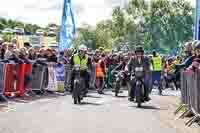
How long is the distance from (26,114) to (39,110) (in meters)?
1.30

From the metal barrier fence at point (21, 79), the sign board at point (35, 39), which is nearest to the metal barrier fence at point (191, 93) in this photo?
the metal barrier fence at point (21, 79)

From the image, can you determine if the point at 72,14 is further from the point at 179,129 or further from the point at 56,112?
the point at 179,129

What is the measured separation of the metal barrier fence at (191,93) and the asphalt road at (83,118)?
1.53 ft

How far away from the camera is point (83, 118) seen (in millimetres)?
15055

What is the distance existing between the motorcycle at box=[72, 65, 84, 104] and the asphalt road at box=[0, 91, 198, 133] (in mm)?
410

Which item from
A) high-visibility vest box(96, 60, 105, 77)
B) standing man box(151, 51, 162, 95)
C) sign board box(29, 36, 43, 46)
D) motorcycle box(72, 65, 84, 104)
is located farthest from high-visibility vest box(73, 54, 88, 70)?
sign board box(29, 36, 43, 46)

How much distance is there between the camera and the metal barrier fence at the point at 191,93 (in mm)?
14462

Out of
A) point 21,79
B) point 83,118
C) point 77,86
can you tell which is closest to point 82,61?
point 77,86

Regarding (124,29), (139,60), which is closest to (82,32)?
(124,29)

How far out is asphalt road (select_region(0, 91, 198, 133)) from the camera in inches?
507

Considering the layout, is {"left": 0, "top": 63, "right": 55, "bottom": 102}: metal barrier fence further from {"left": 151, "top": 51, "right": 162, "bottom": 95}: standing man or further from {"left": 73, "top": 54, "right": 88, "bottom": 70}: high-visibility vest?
{"left": 151, "top": 51, "right": 162, "bottom": 95}: standing man

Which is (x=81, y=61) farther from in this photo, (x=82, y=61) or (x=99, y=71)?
(x=99, y=71)

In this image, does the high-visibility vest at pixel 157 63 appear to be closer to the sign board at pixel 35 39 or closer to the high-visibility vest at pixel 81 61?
the high-visibility vest at pixel 81 61

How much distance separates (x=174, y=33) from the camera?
233ft
